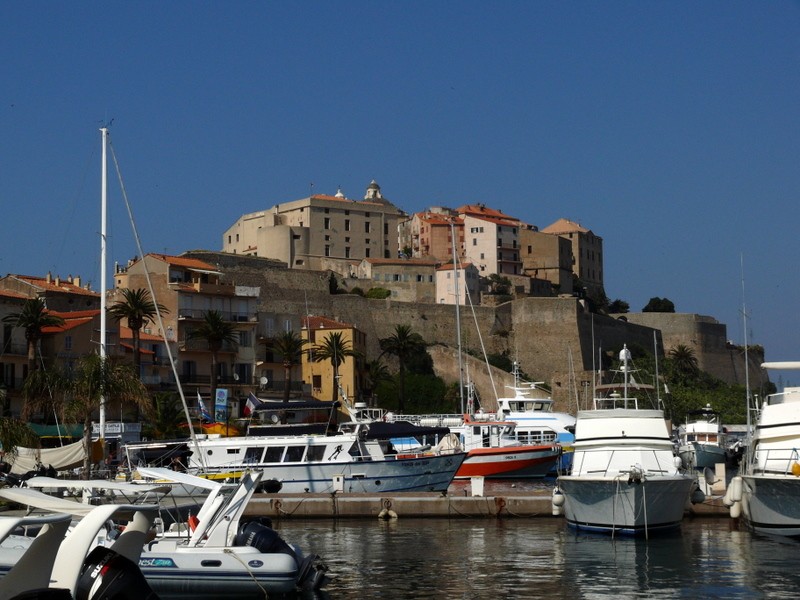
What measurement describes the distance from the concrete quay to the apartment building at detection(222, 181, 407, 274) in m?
70.7

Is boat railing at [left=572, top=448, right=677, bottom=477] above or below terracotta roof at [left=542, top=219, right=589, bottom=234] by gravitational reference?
below

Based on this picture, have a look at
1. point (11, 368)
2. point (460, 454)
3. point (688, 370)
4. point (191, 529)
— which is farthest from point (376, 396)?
point (191, 529)

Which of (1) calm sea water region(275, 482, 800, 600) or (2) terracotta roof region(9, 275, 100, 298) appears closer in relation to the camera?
(1) calm sea water region(275, 482, 800, 600)

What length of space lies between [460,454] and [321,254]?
231 ft

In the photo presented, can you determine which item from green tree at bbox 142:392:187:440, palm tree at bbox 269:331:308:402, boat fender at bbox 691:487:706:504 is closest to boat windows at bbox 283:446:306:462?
boat fender at bbox 691:487:706:504

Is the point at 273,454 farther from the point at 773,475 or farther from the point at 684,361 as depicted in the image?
the point at 684,361

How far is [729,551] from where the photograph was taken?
23.5 metres

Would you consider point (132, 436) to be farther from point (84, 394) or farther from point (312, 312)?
point (312, 312)

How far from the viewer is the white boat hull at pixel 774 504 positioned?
24.5 meters

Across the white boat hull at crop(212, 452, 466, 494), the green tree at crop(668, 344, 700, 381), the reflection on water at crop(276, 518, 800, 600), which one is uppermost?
the green tree at crop(668, 344, 700, 381)

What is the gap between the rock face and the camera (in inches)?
3145

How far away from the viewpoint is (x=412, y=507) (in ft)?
95.5

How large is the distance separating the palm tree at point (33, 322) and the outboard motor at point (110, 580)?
3685 cm

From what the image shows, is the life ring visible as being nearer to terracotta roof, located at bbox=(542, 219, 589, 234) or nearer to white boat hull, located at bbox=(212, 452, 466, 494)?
white boat hull, located at bbox=(212, 452, 466, 494)
